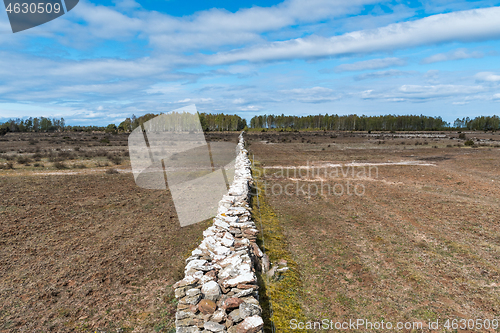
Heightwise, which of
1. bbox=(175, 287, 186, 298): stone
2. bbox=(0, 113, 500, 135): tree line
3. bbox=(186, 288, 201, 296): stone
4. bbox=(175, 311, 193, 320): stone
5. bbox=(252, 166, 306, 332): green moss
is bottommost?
bbox=(252, 166, 306, 332): green moss

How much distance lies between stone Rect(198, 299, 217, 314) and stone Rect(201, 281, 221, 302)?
0.08 m

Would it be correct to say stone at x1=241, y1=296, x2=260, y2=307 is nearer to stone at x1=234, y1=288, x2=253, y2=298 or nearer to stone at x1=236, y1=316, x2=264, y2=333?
stone at x1=234, y1=288, x2=253, y2=298

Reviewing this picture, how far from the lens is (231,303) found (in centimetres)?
344

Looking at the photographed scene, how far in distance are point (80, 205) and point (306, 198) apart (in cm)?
778

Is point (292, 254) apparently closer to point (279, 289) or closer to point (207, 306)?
point (279, 289)

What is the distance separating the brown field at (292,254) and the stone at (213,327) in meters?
0.79

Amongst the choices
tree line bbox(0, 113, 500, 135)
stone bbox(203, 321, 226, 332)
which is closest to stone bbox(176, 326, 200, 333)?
stone bbox(203, 321, 226, 332)

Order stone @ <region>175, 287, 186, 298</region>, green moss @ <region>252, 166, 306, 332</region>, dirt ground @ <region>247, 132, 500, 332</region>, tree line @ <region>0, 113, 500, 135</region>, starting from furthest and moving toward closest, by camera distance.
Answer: tree line @ <region>0, 113, 500, 135</region> → dirt ground @ <region>247, 132, 500, 332</region> → green moss @ <region>252, 166, 306, 332</region> → stone @ <region>175, 287, 186, 298</region>

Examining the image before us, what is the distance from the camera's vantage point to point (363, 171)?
1602 centimetres

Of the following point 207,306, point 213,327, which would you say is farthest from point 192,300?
point 213,327

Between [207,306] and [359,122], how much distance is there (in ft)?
462

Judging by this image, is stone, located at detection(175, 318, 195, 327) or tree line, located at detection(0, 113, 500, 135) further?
tree line, located at detection(0, 113, 500, 135)

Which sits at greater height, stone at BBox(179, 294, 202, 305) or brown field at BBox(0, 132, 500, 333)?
stone at BBox(179, 294, 202, 305)

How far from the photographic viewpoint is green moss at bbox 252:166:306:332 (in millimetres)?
3885
